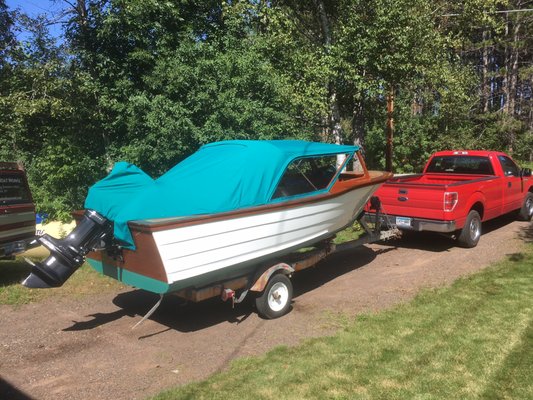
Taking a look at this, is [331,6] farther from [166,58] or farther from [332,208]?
[332,208]

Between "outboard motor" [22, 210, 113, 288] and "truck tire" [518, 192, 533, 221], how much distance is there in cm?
1008

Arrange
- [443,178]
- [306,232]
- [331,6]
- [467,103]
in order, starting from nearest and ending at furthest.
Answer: [306,232] < [443,178] < [331,6] < [467,103]

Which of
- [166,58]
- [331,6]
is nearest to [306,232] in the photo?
[166,58]

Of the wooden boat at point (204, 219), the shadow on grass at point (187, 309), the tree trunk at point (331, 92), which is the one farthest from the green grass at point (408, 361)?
the tree trunk at point (331, 92)

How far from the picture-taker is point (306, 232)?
→ 20.5 ft

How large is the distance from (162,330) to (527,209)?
9.62 meters

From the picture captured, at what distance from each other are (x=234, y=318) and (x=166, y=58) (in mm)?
6786

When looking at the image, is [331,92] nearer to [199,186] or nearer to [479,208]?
[479,208]

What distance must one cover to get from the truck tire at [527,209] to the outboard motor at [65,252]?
1008 centimetres

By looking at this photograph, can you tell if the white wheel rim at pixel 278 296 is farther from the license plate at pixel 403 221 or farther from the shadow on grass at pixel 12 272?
the shadow on grass at pixel 12 272

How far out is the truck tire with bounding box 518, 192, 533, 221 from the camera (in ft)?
37.1

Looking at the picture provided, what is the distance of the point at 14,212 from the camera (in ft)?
24.8

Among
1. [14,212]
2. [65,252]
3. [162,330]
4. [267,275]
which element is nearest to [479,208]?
[267,275]

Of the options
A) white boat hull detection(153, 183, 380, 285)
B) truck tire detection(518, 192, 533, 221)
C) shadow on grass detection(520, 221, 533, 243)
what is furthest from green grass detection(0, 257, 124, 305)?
truck tire detection(518, 192, 533, 221)
